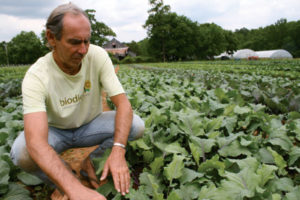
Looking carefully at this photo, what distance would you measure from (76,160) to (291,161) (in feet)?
7.32

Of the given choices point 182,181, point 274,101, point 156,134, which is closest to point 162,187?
point 182,181

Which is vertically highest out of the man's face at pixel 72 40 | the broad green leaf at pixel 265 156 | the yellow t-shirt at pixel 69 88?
the man's face at pixel 72 40

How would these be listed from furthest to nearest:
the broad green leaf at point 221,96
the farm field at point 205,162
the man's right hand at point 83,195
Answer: the broad green leaf at point 221,96, the farm field at point 205,162, the man's right hand at point 83,195

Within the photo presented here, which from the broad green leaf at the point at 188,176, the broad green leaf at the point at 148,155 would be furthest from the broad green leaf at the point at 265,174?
the broad green leaf at the point at 148,155

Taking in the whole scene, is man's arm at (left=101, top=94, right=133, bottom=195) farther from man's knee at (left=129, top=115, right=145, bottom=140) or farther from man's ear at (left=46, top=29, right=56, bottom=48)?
man's ear at (left=46, top=29, right=56, bottom=48)

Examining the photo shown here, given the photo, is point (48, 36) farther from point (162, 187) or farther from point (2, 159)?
point (162, 187)

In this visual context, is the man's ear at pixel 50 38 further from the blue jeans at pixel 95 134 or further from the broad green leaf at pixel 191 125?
the broad green leaf at pixel 191 125

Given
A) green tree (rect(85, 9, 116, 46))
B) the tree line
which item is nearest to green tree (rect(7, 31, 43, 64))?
the tree line

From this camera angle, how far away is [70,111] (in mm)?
1934

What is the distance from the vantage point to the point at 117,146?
177 cm

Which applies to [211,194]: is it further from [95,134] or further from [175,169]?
[95,134]

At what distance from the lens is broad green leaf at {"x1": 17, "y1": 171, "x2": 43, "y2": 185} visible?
1982 mm

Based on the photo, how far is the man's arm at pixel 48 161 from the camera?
134 cm

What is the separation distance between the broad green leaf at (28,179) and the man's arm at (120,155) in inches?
30.6
